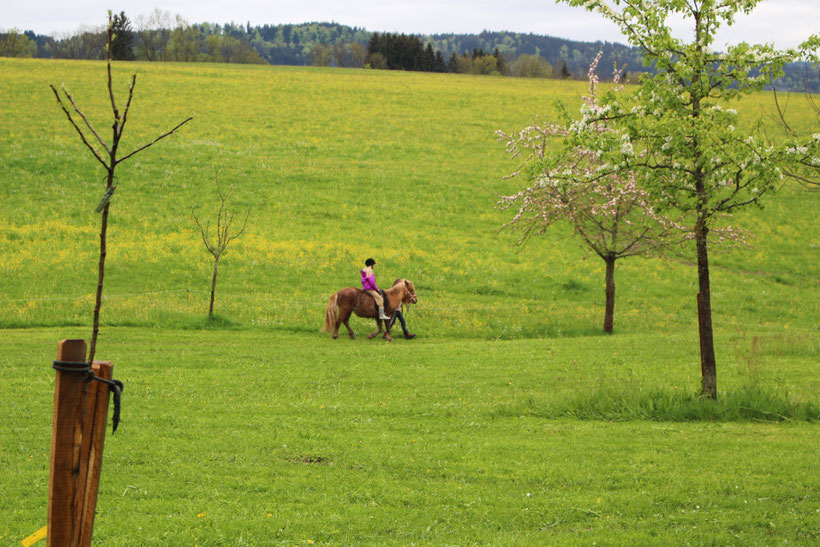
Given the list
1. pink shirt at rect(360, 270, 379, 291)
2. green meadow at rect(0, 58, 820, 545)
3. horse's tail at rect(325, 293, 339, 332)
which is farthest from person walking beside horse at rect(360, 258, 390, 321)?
green meadow at rect(0, 58, 820, 545)

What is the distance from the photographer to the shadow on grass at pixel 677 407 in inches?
525

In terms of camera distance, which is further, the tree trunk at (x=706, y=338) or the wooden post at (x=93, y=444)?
the tree trunk at (x=706, y=338)

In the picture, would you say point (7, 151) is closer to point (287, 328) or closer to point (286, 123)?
point (286, 123)

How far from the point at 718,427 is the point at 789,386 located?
4.01m

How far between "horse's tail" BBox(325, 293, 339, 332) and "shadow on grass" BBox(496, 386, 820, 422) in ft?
33.8

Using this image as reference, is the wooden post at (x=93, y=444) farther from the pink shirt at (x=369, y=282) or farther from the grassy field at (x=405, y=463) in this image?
the pink shirt at (x=369, y=282)

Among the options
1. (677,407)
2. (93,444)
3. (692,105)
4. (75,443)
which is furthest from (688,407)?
(75,443)

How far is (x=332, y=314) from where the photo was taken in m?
23.2

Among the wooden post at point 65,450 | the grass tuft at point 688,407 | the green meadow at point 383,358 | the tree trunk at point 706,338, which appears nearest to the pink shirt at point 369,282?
the green meadow at point 383,358

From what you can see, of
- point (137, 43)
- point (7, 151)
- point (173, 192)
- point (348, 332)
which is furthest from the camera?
point (137, 43)

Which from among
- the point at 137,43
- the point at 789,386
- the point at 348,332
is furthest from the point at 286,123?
the point at 137,43

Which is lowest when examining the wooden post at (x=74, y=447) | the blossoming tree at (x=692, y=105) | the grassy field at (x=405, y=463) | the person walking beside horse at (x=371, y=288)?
the grassy field at (x=405, y=463)

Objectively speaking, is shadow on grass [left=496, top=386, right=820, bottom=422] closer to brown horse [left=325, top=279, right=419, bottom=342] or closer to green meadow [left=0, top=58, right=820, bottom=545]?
green meadow [left=0, top=58, right=820, bottom=545]

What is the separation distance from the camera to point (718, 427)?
12648mm
